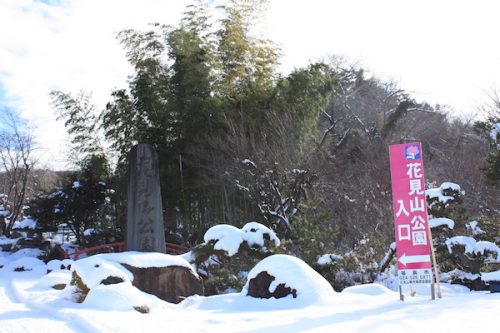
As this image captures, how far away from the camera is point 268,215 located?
1101 centimetres

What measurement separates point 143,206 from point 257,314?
292 cm

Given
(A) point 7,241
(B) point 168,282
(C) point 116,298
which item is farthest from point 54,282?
(A) point 7,241

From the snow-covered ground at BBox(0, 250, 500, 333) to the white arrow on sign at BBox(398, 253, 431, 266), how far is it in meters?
0.46

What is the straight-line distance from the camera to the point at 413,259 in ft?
18.1

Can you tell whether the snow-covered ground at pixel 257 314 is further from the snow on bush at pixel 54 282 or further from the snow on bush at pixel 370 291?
the snow on bush at pixel 54 282

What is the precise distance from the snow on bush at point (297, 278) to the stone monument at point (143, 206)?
178 centimetres

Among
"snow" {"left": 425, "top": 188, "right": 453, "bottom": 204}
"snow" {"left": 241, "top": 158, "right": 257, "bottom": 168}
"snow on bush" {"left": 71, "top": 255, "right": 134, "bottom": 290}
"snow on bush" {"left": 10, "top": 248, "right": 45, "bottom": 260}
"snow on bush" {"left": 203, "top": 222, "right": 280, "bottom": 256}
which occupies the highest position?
"snow" {"left": 241, "top": 158, "right": 257, "bottom": 168}

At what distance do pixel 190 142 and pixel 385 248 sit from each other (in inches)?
220

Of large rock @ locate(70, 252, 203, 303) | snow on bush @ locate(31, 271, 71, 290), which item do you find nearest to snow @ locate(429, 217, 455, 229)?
large rock @ locate(70, 252, 203, 303)

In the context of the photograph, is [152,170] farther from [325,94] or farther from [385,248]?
[325,94]

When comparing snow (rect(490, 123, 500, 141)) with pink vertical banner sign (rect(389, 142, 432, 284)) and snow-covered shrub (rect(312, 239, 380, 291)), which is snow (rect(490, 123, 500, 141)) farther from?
pink vertical banner sign (rect(389, 142, 432, 284))

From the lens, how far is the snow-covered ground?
13.3ft

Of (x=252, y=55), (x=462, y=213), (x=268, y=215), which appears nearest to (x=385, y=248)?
(x=462, y=213)

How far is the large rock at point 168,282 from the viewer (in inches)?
243
